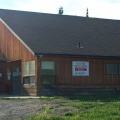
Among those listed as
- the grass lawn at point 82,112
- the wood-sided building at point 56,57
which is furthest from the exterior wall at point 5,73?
the grass lawn at point 82,112

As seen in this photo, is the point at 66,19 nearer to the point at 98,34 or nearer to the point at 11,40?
the point at 98,34

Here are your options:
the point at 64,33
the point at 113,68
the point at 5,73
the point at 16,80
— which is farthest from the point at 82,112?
the point at 5,73

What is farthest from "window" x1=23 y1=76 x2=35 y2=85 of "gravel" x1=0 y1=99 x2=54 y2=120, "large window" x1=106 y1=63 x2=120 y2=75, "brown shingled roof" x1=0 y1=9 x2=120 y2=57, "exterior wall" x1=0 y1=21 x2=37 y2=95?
"gravel" x1=0 y1=99 x2=54 y2=120

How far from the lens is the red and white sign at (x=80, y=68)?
67.8 feet

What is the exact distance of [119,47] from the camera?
75.4ft

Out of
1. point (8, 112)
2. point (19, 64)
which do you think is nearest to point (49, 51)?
point (19, 64)

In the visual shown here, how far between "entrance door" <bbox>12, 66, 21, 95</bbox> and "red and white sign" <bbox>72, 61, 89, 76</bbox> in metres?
5.19

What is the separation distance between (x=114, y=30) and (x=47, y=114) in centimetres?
1588

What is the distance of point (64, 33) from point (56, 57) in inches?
151

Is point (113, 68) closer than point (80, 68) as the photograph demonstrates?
No

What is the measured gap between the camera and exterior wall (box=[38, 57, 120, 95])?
798 inches

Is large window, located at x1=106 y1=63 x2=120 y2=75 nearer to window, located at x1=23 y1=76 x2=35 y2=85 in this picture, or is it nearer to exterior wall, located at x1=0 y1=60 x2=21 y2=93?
window, located at x1=23 y1=76 x2=35 y2=85

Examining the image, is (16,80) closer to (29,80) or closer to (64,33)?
(29,80)

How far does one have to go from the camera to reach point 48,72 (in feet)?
66.4
